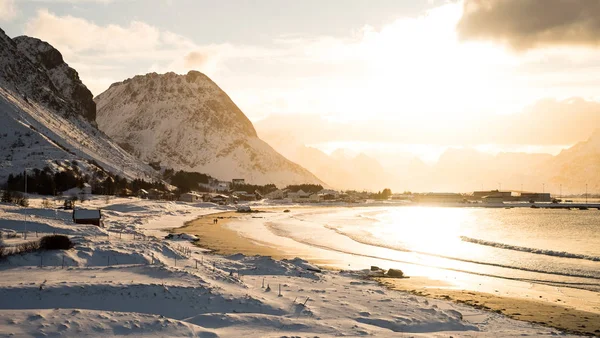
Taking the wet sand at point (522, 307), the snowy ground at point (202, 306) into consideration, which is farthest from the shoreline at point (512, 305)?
the snowy ground at point (202, 306)

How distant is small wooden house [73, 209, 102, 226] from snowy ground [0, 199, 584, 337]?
87.3ft

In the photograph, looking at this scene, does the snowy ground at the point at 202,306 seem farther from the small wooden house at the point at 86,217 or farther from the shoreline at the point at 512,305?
the small wooden house at the point at 86,217

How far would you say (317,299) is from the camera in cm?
2534

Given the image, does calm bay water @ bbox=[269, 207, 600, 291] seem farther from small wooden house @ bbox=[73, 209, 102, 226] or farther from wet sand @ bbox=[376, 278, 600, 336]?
small wooden house @ bbox=[73, 209, 102, 226]

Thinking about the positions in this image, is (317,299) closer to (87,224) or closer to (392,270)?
(392,270)

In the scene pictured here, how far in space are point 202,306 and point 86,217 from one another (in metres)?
39.3

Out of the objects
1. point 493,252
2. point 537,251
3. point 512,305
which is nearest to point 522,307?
point 512,305

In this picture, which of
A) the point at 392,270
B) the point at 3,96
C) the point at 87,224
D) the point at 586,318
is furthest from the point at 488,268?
the point at 3,96

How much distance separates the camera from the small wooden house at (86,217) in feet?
185

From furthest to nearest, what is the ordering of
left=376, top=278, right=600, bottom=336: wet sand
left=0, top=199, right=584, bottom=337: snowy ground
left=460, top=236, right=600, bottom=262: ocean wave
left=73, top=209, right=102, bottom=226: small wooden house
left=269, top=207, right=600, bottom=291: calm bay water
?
left=73, top=209, right=102, bottom=226: small wooden house
left=460, top=236, right=600, bottom=262: ocean wave
left=269, top=207, right=600, bottom=291: calm bay water
left=376, top=278, right=600, bottom=336: wet sand
left=0, top=199, right=584, bottom=337: snowy ground

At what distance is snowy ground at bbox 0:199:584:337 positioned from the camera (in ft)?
63.0

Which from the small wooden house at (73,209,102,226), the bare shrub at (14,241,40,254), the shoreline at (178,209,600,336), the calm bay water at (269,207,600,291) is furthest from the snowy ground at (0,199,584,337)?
the small wooden house at (73,209,102,226)

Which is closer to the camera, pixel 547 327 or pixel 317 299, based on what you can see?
pixel 547 327

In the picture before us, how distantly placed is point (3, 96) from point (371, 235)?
144m
